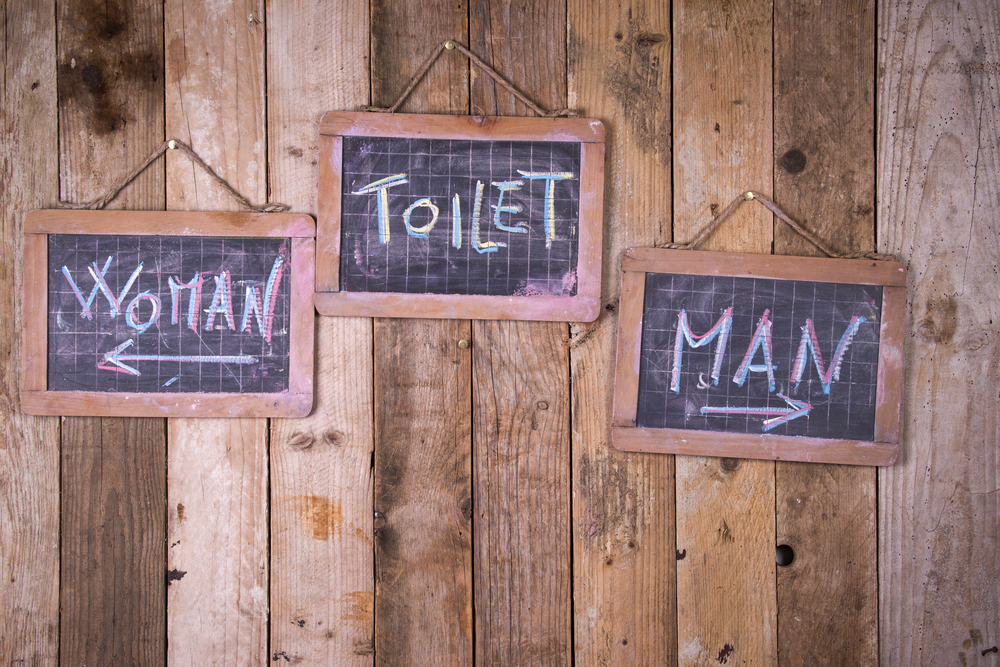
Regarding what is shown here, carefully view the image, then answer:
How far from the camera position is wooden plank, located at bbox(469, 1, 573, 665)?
91cm

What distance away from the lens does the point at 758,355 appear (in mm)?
898

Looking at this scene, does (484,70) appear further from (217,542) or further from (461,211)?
(217,542)

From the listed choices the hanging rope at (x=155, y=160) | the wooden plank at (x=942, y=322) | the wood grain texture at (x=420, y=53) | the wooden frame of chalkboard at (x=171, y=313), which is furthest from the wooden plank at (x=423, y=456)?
the wooden plank at (x=942, y=322)

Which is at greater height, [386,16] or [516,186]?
[386,16]

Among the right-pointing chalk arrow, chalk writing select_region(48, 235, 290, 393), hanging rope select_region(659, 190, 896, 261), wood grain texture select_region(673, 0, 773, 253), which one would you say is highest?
wood grain texture select_region(673, 0, 773, 253)

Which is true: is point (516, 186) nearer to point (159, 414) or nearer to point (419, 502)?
point (419, 502)

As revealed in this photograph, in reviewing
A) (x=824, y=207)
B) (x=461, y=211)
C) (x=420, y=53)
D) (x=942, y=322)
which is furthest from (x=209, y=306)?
(x=942, y=322)

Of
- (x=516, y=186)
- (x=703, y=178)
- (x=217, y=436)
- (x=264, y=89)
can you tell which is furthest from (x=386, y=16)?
(x=217, y=436)

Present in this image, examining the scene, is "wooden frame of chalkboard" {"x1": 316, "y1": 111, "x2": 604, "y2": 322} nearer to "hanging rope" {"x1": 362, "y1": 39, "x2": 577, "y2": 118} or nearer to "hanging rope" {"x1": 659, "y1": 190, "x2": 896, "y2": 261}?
"hanging rope" {"x1": 362, "y1": 39, "x2": 577, "y2": 118}

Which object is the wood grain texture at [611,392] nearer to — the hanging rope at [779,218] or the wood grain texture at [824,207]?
the hanging rope at [779,218]

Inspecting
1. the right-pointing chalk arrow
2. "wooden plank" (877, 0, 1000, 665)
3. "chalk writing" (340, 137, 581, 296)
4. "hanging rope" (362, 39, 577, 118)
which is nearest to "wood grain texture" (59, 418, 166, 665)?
"chalk writing" (340, 137, 581, 296)

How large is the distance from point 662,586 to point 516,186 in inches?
27.9

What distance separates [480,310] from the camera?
893 mm

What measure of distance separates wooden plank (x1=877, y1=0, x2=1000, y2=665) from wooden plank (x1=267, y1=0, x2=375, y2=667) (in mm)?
877
